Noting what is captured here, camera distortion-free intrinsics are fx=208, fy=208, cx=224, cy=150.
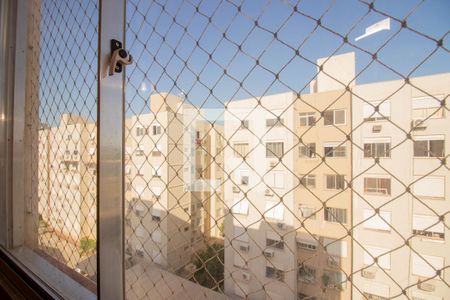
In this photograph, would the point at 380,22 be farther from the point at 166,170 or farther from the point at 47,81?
the point at 47,81

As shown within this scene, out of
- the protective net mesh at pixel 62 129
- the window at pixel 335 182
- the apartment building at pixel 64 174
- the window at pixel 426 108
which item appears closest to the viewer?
the window at pixel 426 108

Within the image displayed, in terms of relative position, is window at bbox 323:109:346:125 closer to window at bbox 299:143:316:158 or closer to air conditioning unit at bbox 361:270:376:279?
window at bbox 299:143:316:158

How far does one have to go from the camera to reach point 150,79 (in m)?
0.65

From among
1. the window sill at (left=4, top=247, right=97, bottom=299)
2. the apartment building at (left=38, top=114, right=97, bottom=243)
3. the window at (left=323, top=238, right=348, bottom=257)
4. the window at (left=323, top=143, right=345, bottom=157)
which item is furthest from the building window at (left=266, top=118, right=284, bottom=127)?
the apartment building at (left=38, top=114, right=97, bottom=243)

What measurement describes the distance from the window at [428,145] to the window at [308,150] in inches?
7.3

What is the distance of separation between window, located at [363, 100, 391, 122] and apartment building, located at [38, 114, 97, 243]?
3.22ft

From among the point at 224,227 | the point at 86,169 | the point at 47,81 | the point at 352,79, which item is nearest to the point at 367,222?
the point at 352,79

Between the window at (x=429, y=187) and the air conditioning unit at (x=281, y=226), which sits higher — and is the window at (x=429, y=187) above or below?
above

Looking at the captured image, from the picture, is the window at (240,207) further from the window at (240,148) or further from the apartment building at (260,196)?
the window at (240,148)

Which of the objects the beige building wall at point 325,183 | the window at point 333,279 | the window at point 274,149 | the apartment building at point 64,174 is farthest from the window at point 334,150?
the apartment building at point 64,174

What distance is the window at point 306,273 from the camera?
2.04 ft

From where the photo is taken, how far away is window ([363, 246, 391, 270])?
1.38 feet

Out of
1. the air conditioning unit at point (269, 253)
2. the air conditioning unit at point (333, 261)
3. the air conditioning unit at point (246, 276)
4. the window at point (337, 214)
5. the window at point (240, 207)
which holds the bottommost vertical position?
the air conditioning unit at point (246, 276)

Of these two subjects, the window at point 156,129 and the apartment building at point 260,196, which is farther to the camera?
the window at point 156,129
